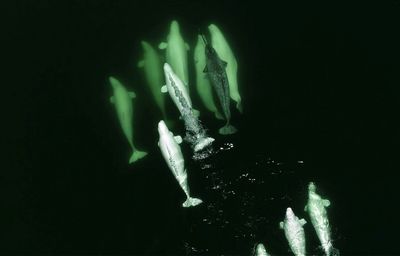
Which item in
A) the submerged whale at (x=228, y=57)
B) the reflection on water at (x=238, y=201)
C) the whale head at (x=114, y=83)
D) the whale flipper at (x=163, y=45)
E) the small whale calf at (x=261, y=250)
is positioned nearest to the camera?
the small whale calf at (x=261, y=250)

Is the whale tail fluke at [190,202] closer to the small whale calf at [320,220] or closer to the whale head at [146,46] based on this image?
the small whale calf at [320,220]

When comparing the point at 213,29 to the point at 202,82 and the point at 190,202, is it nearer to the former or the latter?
the point at 202,82

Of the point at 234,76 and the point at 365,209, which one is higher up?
the point at 234,76

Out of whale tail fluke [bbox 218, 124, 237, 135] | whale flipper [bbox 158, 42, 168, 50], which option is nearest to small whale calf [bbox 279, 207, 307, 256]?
whale tail fluke [bbox 218, 124, 237, 135]

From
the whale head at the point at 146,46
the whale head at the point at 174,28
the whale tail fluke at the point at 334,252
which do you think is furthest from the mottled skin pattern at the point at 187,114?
the whale tail fluke at the point at 334,252

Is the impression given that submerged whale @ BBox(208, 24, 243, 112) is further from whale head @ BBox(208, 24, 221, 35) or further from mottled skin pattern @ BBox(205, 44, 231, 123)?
mottled skin pattern @ BBox(205, 44, 231, 123)

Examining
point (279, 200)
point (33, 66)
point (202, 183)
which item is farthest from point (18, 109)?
point (279, 200)

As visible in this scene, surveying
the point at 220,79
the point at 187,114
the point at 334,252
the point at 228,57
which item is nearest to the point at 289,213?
the point at 334,252

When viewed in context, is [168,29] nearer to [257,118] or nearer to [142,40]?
[142,40]
